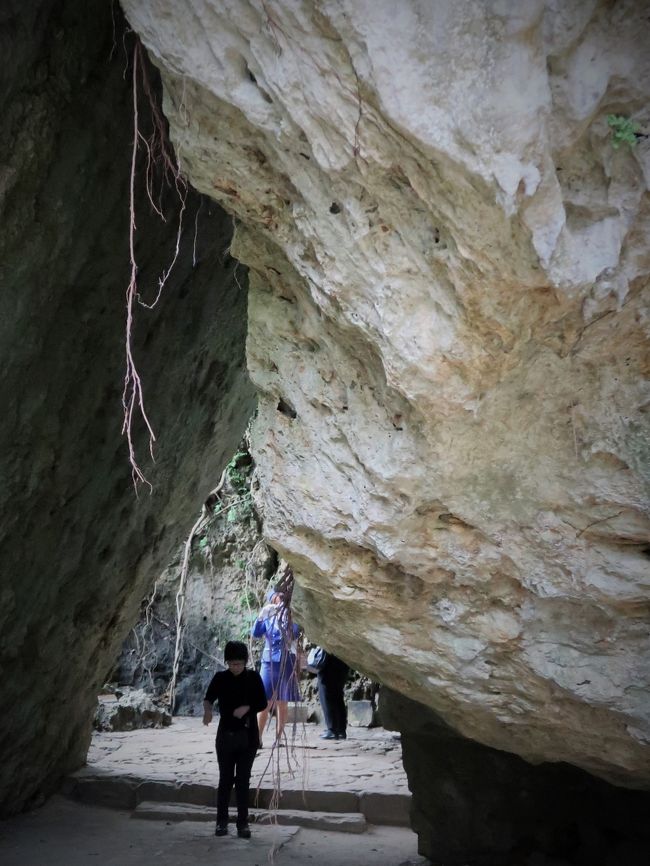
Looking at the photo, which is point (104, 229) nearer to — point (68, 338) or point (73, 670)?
point (68, 338)

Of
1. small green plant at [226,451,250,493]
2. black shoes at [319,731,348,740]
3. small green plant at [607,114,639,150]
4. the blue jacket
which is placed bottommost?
black shoes at [319,731,348,740]

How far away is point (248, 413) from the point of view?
25.1 feet

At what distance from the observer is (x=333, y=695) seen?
30.0 ft

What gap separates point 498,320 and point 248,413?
4.76 m

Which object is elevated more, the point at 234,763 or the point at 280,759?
the point at 280,759

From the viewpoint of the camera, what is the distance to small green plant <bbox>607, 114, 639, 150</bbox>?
2857mm

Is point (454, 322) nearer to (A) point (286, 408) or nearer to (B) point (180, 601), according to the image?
(A) point (286, 408)

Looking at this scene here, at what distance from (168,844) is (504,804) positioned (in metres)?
2.34

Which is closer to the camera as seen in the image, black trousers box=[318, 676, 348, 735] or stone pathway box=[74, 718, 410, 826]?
stone pathway box=[74, 718, 410, 826]

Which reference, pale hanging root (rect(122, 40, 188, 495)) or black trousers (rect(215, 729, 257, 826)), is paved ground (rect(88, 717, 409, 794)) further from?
pale hanging root (rect(122, 40, 188, 495))

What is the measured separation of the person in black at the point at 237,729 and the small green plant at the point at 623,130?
4.32 metres

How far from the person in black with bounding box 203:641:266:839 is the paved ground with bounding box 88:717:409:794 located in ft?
0.92

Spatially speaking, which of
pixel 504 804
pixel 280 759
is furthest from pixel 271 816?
pixel 504 804

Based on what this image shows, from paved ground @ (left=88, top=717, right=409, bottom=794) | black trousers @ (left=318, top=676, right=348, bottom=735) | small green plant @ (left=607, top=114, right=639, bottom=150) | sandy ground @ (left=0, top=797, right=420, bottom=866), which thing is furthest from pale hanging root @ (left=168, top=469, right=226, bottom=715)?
small green plant @ (left=607, top=114, right=639, bottom=150)
